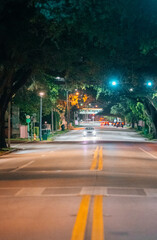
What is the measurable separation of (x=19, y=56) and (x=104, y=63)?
7674mm

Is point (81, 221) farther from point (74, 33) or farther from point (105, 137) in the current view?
point (105, 137)

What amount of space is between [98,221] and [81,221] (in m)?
0.32

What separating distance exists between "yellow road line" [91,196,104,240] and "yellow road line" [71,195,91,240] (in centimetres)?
17

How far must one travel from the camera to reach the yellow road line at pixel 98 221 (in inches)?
293

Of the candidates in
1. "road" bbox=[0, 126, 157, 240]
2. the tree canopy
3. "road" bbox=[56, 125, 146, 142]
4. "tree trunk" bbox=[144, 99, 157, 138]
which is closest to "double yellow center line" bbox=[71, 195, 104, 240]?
"road" bbox=[0, 126, 157, 240]

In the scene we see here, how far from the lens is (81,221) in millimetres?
8508

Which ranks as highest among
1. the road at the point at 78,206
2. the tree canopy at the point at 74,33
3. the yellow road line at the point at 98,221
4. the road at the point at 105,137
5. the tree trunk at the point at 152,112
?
the tree canopy at the point at 74,33

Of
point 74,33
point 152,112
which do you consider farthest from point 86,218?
point 152,112

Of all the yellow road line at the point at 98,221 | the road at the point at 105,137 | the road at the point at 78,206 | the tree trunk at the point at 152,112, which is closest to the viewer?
the yellow road line at the point at 98,221

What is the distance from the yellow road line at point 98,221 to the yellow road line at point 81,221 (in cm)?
17

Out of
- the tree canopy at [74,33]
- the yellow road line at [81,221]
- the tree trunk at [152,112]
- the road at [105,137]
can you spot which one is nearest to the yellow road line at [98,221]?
the yellow road line at [81,221]

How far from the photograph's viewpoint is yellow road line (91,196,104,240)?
7434 millimetres

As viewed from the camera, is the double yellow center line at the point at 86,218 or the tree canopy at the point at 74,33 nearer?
the double yellow center line at the point at 86,218

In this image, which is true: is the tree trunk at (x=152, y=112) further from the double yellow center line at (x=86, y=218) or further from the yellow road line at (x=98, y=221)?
the yellow road line at (x=98, y=221)
